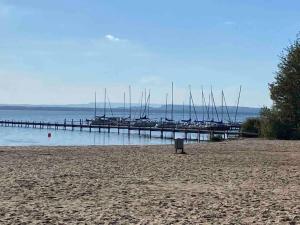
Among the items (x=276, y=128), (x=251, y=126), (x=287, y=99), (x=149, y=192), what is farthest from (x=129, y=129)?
(x=149, y=192)

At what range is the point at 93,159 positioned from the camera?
23.5 metres

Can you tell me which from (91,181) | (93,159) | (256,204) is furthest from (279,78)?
(256,204)

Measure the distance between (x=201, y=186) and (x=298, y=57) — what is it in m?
28.3

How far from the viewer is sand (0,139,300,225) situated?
10.1 meters

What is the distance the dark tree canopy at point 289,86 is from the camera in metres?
40.5

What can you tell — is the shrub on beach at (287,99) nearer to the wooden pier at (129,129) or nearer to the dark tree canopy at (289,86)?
the dark tree canopy at (289,86)

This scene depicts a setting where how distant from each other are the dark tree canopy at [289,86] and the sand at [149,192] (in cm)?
1999

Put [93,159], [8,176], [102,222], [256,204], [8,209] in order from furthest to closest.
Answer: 1. [93,159]
2. [8,176]
3. [256,204]
4. [8,209]
5. [102,222]

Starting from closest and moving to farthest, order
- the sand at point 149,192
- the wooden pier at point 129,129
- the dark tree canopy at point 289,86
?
the sand at point 149,192 → the dark tree canopy at point 289,86 → the wooden pier at point 129,129

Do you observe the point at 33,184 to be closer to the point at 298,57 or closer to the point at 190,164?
the point at 190,164

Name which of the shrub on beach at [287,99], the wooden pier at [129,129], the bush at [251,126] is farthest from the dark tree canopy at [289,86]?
the wooden pier at [129,129]

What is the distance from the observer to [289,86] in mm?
40781

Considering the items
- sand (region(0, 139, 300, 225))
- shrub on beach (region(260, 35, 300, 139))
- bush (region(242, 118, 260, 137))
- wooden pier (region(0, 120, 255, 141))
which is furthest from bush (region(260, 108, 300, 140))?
sand (region(0, 139, 300, 225))

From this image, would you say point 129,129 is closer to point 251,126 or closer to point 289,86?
point 251,126
